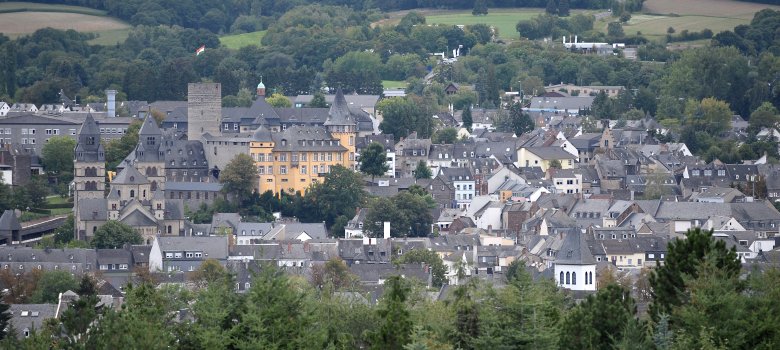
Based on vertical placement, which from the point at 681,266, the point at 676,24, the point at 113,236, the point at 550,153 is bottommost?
the point at 113,236

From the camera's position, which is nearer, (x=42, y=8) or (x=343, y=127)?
(x=343, y=127)

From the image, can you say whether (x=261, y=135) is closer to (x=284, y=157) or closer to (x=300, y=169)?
(x=284, y=157)

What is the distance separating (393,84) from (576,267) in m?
76.0

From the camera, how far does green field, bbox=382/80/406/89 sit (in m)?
152

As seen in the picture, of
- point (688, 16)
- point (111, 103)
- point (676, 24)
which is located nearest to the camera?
point (111, 103)

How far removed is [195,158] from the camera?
103m

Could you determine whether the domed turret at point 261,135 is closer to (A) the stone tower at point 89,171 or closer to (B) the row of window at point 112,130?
(A) the stone tower at point 89,171

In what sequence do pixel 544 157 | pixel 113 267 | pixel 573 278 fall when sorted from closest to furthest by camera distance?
pixel 573 278 < pixel 113 267 < pixel 544 157

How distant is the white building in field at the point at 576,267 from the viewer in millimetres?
78750

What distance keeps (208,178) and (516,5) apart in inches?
3594

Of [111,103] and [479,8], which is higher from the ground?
[479,8]

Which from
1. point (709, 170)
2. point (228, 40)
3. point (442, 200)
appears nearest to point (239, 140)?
point (442, 200)

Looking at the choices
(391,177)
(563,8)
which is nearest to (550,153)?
(391,177)

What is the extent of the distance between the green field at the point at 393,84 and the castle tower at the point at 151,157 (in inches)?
2018
